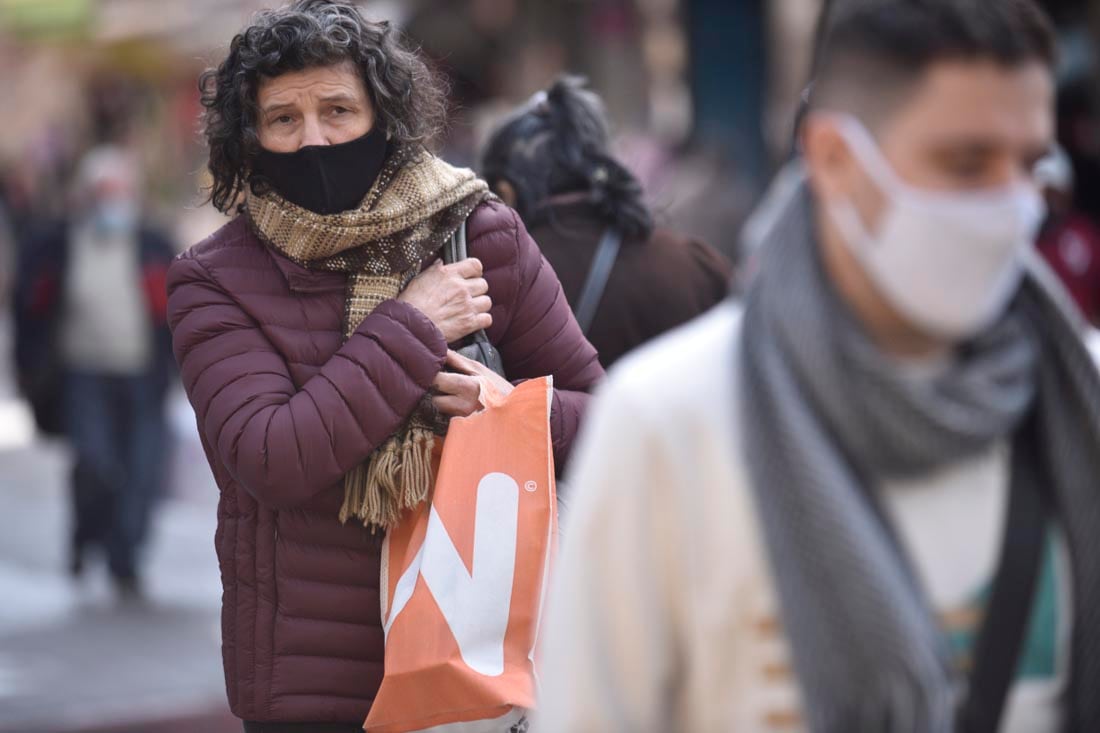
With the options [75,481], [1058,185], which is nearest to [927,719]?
[1058,185]

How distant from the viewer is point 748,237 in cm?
1152

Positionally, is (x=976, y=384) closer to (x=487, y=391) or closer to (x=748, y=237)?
(x=487, y=391)

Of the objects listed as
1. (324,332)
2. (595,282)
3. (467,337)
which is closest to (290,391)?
(324,332)

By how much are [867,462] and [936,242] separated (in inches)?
9.9

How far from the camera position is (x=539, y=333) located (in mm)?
3424

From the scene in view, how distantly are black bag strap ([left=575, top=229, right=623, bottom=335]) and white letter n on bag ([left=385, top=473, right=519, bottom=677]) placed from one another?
95 cm

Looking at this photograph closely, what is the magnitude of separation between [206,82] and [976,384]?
199 centimetres

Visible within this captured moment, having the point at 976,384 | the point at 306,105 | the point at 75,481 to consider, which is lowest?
the point at 75,481

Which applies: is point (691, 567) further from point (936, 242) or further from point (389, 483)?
point (389, 483)

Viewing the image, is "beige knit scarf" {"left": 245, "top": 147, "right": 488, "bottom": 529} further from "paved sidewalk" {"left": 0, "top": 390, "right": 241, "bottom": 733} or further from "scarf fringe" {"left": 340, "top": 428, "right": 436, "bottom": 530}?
"paved sidewalk" {"left": 0, "top": 390, "right": 241, "bottom": 733}

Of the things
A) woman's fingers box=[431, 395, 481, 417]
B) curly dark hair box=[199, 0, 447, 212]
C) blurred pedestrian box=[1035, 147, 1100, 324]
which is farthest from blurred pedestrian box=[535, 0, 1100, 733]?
blurred pedestrian box=[1035, 147, 1100, 324]

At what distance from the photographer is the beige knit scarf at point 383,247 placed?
315 cm

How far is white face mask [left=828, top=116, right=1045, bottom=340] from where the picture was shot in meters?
1.95

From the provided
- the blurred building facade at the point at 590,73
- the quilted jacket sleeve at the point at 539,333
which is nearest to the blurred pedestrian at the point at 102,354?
the blurred building facade at the point at 590,73
